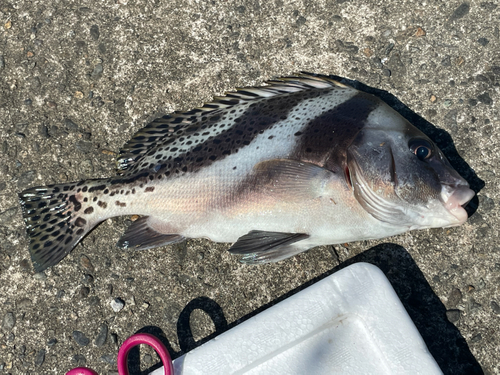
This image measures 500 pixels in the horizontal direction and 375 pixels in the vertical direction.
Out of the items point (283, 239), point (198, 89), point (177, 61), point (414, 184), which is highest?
point (177, 61)

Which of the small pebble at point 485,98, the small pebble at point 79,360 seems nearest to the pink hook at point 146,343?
the small pebble at point 79,360

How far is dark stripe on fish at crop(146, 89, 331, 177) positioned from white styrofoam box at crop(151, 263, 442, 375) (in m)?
0.99

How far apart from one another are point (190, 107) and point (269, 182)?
1.03m

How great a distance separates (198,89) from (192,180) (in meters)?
0.91

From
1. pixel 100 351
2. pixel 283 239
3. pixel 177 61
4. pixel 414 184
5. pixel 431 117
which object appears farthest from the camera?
pixel 177 61

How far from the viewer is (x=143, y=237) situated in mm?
2586

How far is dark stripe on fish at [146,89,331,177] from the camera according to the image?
2449 mm

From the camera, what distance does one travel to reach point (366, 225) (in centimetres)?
230

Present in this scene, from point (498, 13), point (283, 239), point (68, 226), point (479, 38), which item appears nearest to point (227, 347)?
point (283, 239)

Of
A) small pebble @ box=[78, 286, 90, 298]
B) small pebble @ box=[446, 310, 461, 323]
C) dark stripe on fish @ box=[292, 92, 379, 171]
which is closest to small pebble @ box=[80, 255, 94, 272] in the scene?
small pebble @ box=[78, 286, 90, 298]

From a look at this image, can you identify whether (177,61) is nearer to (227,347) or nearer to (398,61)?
(398,61)

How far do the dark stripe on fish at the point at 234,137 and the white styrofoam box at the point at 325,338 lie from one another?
986 mm

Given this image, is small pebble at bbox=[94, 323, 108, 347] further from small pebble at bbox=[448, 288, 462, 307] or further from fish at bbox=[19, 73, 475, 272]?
small pebble at bbox=[448, 288, 462, 307]

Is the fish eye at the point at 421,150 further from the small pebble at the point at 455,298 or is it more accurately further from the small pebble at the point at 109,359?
the small pebble at the point at 109,359
